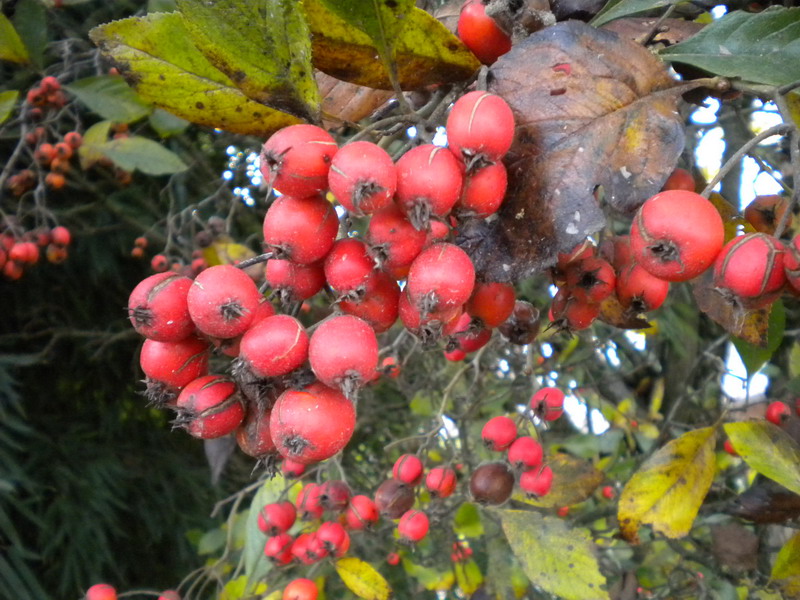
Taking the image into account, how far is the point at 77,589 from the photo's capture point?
8.06ft

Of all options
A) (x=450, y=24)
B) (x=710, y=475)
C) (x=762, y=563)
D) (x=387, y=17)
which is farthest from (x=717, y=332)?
(x=387, y=17)

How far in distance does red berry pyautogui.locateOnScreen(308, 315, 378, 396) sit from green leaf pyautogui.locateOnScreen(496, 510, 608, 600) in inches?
33.8

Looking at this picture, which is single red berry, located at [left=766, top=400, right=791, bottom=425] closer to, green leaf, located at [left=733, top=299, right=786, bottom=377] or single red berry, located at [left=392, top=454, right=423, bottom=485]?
green leaf, located at [left=733, top=299, right=786, bottom=377]

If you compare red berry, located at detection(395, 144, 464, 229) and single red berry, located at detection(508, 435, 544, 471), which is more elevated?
red berry, located at detection(395, 144, 464, 229)

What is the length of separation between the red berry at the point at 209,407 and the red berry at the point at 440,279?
0.21 meters

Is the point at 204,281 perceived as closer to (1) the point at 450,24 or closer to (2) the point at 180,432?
(1) the point at 450,24

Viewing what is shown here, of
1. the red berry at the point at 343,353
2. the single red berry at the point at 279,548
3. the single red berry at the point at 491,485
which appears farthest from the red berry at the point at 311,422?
the single red berry at the point at 279,548

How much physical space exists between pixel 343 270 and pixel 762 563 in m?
1.80

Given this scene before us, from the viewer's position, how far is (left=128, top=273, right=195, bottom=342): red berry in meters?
0.60

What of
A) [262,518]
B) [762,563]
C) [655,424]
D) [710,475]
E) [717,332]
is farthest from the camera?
[655,424]

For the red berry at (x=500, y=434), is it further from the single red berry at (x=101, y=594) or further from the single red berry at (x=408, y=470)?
Result: the single red berry at (x=101, y=594)

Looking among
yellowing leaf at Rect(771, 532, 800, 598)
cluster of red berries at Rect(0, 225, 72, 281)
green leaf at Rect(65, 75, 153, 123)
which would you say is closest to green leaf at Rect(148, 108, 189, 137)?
green leaf at Rect(65, 75, 153, 123)

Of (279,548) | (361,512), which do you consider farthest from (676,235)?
(279,548)

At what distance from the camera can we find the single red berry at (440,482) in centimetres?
146
